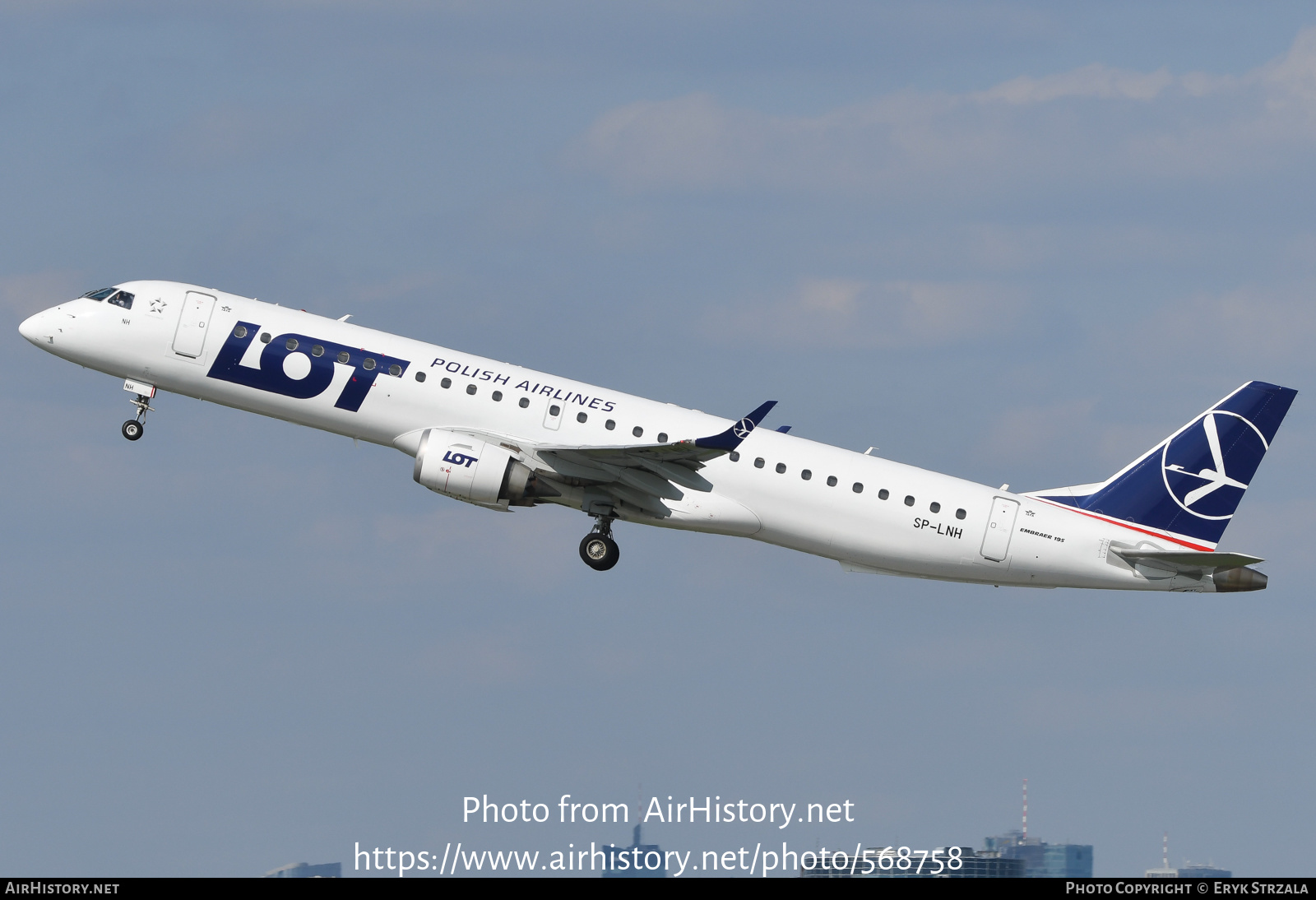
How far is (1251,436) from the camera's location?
49.8 metres

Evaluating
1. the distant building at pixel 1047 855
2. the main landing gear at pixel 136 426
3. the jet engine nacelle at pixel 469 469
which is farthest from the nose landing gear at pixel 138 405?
the distant building at pixel 1047 855

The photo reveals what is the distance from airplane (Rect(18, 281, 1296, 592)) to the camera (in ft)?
150

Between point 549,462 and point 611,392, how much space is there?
3.16 metres

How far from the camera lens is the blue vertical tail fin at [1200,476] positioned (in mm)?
49438

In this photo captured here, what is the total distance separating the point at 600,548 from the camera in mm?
47250

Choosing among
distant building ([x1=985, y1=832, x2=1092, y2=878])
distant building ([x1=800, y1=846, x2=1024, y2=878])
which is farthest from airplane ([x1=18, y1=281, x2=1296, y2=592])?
distant building ([x1=985, y1=832, x2=1092, y2=878])

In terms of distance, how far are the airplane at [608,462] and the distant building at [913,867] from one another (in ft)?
34.1

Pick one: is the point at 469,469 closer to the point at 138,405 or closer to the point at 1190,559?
the point at 138,405

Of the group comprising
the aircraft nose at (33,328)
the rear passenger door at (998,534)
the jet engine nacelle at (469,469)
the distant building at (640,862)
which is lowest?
the distant building at (640,862)

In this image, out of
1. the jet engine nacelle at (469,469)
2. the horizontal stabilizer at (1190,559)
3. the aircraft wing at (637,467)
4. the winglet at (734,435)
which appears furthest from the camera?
the horizontal stabilizer at (1190,559)

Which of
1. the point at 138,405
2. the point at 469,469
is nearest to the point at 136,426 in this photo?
the point at 138,405

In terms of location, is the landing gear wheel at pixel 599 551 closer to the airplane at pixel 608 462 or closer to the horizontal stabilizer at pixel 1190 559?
the airplane at pixel 608 462

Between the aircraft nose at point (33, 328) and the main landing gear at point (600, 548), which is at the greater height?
the aircraft nose at point (33, 328)
